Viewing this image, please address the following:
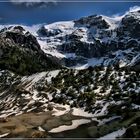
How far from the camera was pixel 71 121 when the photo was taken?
4609 inches

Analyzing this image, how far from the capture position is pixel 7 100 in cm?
18225

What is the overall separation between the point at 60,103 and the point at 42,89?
106 feet

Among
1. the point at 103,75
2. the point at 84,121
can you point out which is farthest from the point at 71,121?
the point at 103,75

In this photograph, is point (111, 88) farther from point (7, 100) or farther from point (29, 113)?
point (7, 100)

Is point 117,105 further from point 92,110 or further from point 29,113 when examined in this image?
point 29,113

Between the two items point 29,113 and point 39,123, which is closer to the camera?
point 39,123

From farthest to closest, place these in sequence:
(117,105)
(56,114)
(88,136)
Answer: (56,114) < (117,105) < (88,136)

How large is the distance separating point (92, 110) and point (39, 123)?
21726 millimetres

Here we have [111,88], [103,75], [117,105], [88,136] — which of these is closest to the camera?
[88,136]

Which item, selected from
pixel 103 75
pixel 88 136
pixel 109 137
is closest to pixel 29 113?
pixel 103 75

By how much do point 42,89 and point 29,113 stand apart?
4160cm

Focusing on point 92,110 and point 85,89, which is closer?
point 92,110

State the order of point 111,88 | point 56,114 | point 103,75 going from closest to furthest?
1. point 56,114
2. point 111,88
3. point 103,75

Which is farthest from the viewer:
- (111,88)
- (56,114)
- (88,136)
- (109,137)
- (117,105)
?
(111,88)
